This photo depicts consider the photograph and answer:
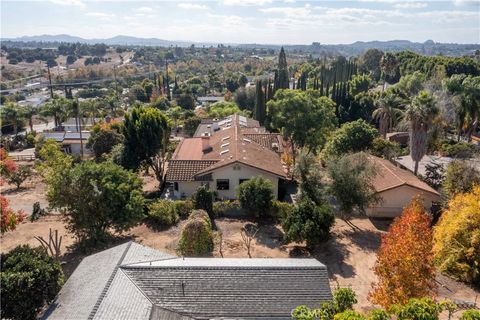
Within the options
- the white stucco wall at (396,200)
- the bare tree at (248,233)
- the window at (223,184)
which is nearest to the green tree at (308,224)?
the bare tree at (248,233)

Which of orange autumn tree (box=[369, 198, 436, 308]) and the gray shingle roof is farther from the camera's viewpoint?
orange autumn tree (box=[369, 198, 436, 308])

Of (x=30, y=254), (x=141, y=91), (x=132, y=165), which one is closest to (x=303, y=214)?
(x=30, y=254)

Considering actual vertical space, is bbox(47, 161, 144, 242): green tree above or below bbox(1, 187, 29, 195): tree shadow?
above

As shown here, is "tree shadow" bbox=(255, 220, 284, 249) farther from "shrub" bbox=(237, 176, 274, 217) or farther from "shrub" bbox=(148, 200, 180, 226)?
"shrub" bbox=(148, 200, 180, 226)

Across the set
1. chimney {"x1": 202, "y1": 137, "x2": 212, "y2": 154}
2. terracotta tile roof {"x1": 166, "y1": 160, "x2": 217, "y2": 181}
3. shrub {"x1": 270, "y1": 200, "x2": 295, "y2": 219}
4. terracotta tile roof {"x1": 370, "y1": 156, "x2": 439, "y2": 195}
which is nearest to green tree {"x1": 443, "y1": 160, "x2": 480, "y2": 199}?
terracotta tile roof {"x1": 370, "y1": 156, "x2": 439, "y2": 195}

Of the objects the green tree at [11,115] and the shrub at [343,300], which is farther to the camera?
the green tree at [11,115]

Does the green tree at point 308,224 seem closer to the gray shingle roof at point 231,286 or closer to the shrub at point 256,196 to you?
the shrub at point 256,196
